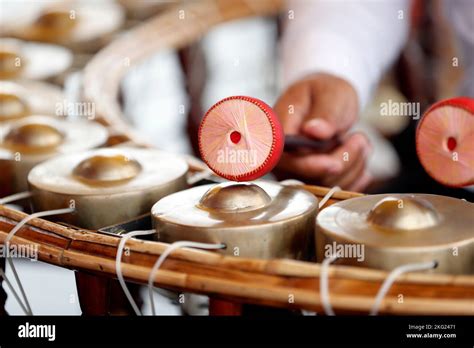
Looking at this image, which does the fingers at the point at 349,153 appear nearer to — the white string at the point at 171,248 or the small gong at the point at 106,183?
the small gong at the point at 106,183

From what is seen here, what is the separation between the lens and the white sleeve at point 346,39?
2.23m

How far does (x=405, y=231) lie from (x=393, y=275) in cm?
9

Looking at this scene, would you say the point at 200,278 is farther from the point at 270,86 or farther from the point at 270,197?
the point at 270,86

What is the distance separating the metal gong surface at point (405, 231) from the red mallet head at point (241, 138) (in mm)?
129

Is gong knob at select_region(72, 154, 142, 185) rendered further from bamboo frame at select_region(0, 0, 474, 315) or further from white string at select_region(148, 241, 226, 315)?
white string at select_region(148, 241, 226, 315)

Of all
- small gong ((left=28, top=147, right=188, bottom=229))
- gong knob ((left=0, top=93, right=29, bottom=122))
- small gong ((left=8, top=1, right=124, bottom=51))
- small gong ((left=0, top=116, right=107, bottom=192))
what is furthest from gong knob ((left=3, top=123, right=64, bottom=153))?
small gong ((left=8, top=1, right=124, bottom=51))

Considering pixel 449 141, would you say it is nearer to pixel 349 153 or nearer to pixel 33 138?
pixel 349 153

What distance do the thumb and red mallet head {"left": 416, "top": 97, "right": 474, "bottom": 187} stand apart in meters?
0.56

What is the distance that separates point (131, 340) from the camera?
972mm

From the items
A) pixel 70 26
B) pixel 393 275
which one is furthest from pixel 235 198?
pixel 70 26

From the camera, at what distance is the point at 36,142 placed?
5.15 ft

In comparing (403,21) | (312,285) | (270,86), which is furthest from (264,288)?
(270,86)

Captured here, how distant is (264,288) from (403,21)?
1.92 meters

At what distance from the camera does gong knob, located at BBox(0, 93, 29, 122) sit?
2.00 meters
